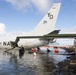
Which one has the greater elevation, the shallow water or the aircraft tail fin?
the aircraft tail fin

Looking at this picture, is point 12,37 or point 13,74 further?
point 12,37

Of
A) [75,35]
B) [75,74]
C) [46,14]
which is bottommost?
[75,74]

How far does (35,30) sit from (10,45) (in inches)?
353

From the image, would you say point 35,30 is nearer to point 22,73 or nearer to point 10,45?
point 10,45

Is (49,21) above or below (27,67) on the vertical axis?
above

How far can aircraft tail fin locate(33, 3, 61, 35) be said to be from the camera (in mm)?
52688

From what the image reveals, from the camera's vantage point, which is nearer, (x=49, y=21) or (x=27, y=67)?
(x=27, y=67)

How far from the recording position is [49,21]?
174ft

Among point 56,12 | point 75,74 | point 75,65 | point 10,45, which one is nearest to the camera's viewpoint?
point 75,74

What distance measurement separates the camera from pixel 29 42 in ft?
181

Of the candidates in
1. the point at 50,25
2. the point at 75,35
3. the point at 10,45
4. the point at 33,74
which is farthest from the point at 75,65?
the point at 10,45

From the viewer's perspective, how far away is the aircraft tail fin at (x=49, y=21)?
5269 cm

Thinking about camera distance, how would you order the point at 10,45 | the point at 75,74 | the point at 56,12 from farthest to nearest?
the point at 10,45 → the point at 56,12 → the point at 75,74

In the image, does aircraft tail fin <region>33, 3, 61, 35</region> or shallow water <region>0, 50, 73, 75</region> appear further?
aircraft tail fin <region>33, 3, 61, 35</region>
